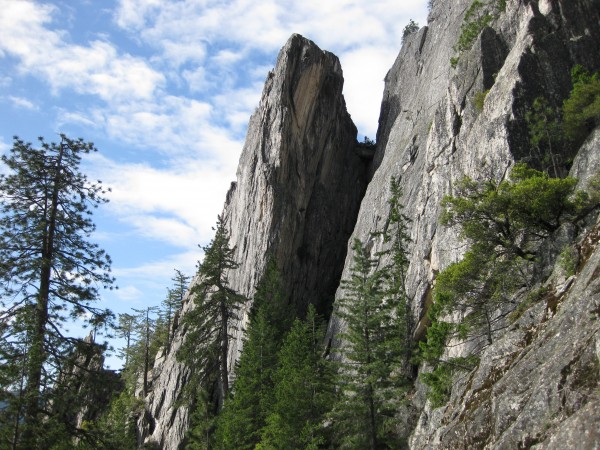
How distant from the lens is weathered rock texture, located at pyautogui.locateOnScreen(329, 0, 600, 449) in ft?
32.2

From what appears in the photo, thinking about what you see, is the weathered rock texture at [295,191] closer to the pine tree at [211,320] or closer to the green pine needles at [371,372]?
the pine tree at [211,320]

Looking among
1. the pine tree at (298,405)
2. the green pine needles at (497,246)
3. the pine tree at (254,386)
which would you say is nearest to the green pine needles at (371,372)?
the pine tree at (298,405)

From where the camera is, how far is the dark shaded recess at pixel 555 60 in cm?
2486

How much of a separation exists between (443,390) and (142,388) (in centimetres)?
4017

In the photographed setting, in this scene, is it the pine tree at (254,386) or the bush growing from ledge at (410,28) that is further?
the bush growing from ledge at (410,28)

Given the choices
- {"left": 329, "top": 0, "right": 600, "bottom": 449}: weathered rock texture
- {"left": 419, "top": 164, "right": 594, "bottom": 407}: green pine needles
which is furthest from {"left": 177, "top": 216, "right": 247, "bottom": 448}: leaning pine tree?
{"left": 419, "top": 164, "right": 594, "bottom": 407}: green pine needles

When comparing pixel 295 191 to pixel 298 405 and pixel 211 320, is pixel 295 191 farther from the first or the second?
pixel 298 405

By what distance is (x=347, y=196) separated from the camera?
174 feet

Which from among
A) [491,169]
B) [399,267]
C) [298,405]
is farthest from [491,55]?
[298,405]

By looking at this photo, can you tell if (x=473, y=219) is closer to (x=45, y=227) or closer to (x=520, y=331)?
(x=520, y=331)

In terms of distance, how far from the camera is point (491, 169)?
2509cm

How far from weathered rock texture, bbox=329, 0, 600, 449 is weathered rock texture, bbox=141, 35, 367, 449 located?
16.4 ft

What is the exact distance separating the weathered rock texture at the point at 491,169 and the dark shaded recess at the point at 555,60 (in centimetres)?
6

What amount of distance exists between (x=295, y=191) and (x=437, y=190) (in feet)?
62.2
